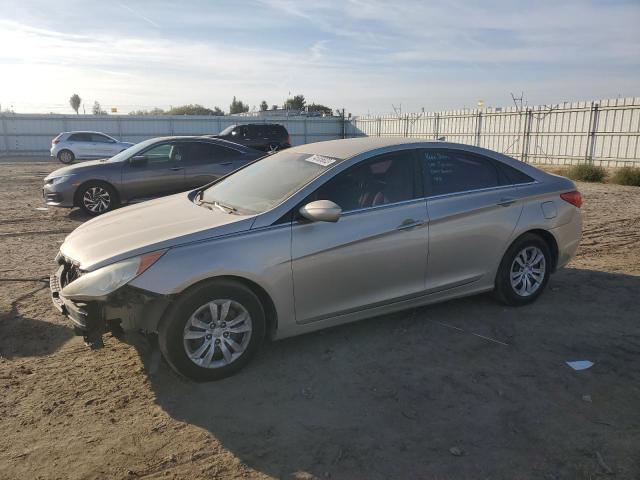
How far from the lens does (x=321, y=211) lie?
3793 millimetres

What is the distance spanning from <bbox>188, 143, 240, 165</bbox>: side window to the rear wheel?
17.5 metres

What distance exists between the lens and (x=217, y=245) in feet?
11.9

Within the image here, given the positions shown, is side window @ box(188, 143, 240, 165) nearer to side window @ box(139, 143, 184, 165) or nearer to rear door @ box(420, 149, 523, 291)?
side window @ box(139, 143, 184, 165)

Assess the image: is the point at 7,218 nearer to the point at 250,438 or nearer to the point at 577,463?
the point at 250,438

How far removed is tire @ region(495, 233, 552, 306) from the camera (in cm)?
504

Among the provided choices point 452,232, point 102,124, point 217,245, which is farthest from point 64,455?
point 102,124

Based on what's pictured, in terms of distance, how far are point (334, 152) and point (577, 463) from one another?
2964 mm

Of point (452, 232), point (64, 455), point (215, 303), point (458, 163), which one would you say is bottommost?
point (64, 455)

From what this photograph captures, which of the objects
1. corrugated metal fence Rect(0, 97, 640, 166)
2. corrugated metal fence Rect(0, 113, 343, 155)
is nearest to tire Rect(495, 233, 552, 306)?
corrugated metal fence Rect(0, 97, 640, 166)

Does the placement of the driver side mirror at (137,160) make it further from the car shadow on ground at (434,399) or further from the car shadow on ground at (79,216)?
the car shadow on ground at (434,399)

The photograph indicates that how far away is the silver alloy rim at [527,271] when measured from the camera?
511 centimetres

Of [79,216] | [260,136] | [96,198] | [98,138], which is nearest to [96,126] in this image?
[98,138]

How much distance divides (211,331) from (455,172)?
2.68 metres

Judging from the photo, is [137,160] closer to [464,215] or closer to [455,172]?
[455,172]
